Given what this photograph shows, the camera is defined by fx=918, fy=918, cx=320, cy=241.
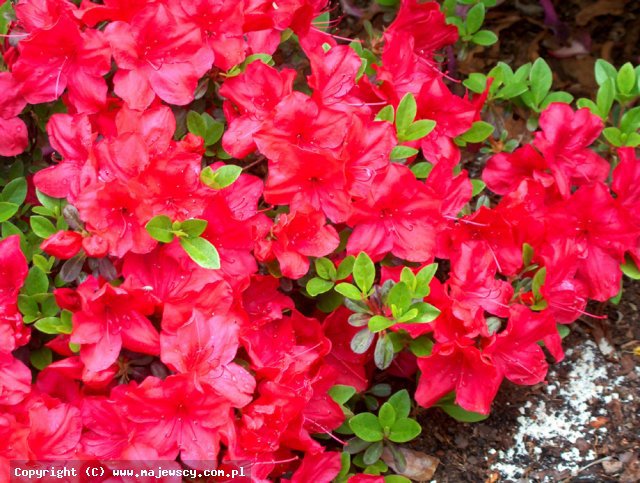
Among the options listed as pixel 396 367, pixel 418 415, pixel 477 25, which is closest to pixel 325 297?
pixel 396 367

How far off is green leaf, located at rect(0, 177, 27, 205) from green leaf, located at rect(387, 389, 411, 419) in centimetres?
97

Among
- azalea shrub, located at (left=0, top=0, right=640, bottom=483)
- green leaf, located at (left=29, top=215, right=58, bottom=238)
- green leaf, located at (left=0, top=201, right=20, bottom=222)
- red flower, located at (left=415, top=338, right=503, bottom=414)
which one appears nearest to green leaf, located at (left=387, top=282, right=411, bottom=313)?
azalea shrub, located at (left=0, top=0, right=640, bottom=483)

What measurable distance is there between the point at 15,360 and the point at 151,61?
2.31 feet

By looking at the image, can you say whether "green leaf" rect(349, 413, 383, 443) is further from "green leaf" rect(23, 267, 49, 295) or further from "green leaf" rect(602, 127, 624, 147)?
"green leaf" rect(602, 127, 624, 147)

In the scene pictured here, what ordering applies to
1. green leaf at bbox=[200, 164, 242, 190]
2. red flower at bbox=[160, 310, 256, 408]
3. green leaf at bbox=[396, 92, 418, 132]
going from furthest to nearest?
green leaf at bbox=[396, 92, 418, 132]
green leaf at bbox=[200, 164, 242, 190]
red flower at bbox=[160, 310, 256, 408]

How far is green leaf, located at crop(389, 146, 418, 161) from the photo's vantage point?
84.2 inches

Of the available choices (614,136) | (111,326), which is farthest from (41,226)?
(614,136)

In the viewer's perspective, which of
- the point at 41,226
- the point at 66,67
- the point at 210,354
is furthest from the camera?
the point at 66,67

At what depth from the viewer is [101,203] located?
1810 mm

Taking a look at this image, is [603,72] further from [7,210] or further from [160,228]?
[7,210]

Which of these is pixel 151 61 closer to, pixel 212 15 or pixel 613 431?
pixel 212 15

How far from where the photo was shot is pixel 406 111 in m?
2.17

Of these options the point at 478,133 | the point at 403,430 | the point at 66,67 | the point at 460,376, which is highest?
the point at 66,67

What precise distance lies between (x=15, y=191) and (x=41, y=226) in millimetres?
Answer: 216
